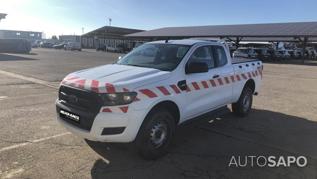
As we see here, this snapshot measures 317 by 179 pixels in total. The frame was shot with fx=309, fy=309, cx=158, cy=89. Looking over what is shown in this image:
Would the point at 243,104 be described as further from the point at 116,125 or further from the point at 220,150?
the point at 116,125

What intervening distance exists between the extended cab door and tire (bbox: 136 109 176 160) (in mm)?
505

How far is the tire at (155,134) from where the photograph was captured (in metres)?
4.54

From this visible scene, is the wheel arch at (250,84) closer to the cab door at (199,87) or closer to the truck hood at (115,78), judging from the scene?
the cab door at (199,87)

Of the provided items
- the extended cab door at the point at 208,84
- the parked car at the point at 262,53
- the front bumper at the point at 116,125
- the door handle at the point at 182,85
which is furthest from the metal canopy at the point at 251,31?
the front bumper at the point at 116,125

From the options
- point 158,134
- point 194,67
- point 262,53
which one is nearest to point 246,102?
point 194,67

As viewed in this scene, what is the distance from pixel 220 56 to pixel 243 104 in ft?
5.38

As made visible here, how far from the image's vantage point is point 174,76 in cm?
502

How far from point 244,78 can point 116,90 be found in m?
4.10

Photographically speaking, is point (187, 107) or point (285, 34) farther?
point (285, 34)

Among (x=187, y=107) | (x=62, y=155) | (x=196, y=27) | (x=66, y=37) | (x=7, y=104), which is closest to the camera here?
(x=62, y=155)

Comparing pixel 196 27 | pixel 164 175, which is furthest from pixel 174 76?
pixel 196 27

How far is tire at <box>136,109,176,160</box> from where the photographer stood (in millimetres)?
4535

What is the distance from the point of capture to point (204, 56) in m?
6.08

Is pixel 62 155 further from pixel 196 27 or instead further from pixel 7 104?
pixel 196 27
